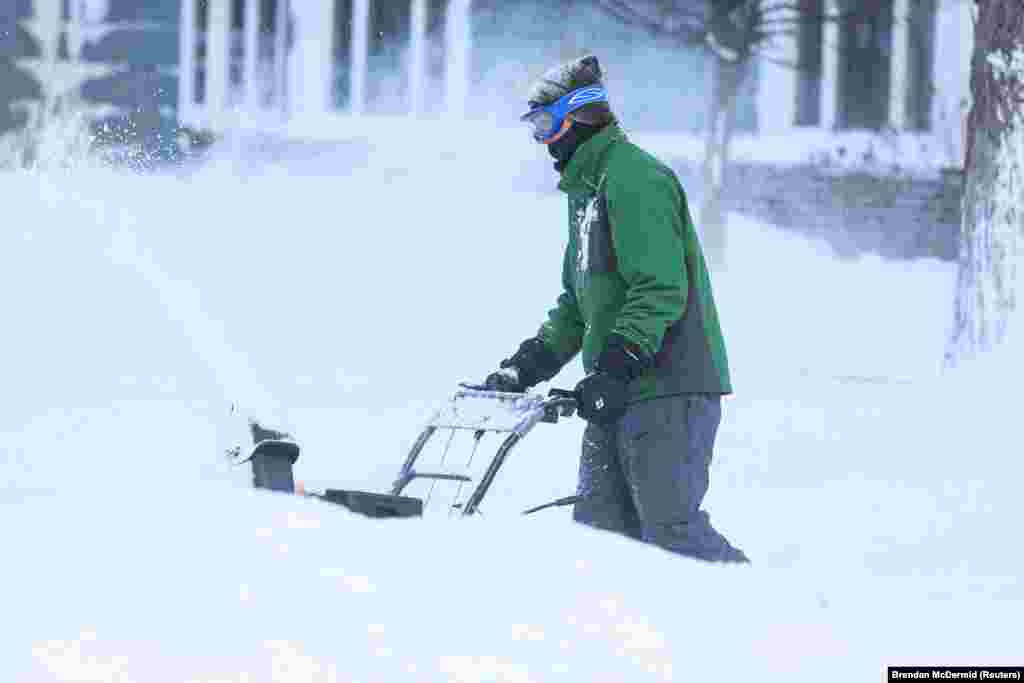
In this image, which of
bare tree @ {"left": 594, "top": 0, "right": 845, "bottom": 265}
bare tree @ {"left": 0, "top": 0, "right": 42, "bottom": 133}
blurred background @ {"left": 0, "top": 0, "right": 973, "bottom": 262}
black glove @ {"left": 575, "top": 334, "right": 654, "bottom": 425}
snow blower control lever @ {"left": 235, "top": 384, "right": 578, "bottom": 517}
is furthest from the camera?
bare tree @ {"left": 0, "top": 0, "right": 42, "bottom": 133}

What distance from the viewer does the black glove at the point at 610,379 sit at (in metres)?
5.23

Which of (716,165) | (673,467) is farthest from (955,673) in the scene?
(716,165)

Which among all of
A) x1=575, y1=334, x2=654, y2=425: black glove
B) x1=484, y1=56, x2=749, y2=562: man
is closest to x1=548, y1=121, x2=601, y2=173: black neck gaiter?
x1=484, y1=56, x2=749, y2=562: man

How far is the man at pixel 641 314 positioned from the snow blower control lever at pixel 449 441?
5.4 inches

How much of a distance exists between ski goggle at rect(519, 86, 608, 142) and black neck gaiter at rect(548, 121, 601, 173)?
3 cm

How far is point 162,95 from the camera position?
19547mm

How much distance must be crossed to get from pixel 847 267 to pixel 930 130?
4.50 ft

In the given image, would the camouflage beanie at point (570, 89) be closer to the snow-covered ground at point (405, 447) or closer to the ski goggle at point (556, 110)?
the ski goggle at point (556, 110)

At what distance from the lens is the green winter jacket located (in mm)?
5297

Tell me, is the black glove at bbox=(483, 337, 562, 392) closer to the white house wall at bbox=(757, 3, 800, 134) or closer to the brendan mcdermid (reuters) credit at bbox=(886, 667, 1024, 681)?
the brendan mcdermid (reuters) credit at bbox=(886, 667, 1024, 681)

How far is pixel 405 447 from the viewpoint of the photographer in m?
9.58

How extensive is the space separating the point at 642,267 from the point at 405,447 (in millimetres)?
4421

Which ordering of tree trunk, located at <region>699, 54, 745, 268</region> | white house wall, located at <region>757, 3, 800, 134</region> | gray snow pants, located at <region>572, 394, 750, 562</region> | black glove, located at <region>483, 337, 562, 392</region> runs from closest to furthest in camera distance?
gray snow pants, located at <region>572, 394, 750, 562</region> < black glove, located at <region>483, 337, 562, 392</region> < tree trunk, located at <region>699, 54, 745, 268</region> < white house wall, located at <region>757, 3, 800, 134</region>

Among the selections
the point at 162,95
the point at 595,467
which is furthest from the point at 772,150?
the point at 595,467
